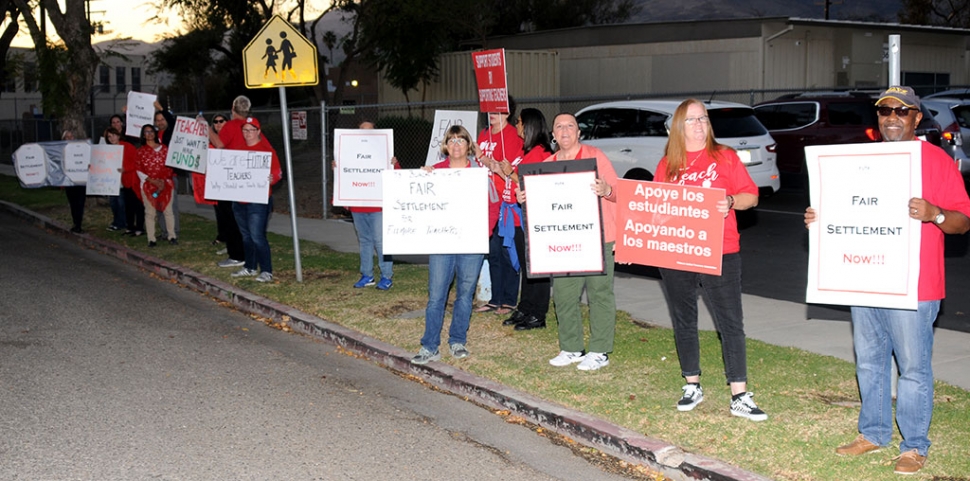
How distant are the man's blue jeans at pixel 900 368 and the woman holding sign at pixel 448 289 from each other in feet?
10.7

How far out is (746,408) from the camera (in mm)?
6223

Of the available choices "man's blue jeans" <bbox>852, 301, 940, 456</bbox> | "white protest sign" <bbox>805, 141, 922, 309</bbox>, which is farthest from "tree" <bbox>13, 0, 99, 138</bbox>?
"man's blue jeans" <bbox>852, 301, 940, 456</bbox>

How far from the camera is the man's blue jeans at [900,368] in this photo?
5.28 meters

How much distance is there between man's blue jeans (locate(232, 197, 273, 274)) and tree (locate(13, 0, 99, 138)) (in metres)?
11.9

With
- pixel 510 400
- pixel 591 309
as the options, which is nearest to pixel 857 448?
pixel 510 400

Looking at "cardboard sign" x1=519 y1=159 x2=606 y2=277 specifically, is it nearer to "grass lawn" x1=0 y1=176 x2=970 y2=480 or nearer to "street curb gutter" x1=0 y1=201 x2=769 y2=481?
"grass lawn" x1=0 y1=176 x2=970 y2=480

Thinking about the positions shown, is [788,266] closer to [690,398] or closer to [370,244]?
[370,244]

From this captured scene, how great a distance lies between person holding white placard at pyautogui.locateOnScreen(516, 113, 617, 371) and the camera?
735 cm

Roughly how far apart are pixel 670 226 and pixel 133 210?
484 inches

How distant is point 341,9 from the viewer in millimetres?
47125

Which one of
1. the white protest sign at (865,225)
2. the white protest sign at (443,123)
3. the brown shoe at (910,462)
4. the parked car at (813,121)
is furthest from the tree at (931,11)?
the brown shoe at (910,462)

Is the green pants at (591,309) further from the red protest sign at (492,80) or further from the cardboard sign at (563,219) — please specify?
the red protest sign at (492,80)

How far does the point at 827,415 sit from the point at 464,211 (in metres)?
3.15

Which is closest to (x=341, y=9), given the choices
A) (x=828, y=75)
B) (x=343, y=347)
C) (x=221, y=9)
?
(x=221, y=9)
